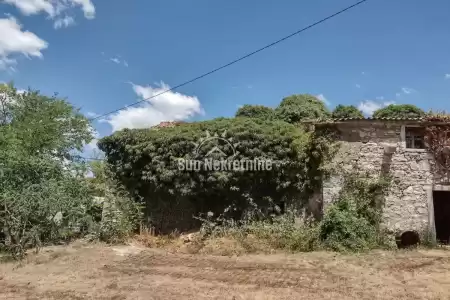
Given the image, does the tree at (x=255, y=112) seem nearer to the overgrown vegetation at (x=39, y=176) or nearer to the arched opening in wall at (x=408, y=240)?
the overgrown vegetation at (x=39, y=176)

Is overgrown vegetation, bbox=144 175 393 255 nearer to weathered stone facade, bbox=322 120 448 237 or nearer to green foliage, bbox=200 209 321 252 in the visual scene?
green foliage, bbox=200 209 321 252

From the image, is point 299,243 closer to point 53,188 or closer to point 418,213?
point 418,213

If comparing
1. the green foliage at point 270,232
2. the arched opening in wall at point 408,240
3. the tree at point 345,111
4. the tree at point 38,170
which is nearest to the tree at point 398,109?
the tree at point 345,111

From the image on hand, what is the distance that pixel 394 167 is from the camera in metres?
11.8

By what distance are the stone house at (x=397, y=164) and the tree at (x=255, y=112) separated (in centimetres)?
925

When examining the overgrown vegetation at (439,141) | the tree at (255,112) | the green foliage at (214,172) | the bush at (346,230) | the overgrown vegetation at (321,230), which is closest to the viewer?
the bush at (346,230)

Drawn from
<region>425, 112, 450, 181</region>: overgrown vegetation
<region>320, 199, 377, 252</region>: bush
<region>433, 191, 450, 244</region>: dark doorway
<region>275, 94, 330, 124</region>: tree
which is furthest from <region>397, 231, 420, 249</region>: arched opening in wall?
<region>275, 94, 330, 124</region>: tree

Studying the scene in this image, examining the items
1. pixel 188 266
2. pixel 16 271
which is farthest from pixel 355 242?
pixel 16 271

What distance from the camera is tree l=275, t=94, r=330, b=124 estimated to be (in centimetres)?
2120

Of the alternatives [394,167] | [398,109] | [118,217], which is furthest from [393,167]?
[398,109]

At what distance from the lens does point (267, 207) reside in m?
13.2

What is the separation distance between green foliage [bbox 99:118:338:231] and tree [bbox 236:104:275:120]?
6.90 metres

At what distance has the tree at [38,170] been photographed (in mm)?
11609

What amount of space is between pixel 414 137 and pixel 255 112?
10.4m
